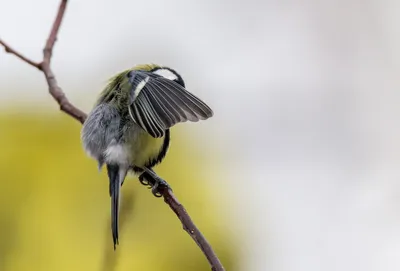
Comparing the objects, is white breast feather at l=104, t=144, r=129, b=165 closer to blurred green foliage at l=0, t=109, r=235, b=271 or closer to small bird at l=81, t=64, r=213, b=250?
small bird at l=81, t=64, r=213, b=250

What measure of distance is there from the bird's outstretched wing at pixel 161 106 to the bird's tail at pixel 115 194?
96 mm

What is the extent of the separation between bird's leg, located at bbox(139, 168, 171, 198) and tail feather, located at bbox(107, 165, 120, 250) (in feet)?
0.17

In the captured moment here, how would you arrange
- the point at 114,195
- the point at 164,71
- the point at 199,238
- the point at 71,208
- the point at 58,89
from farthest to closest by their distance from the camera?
the point at 71,208, the point at 164,71, the point at 114,195, the point at 58,89, the point at 199,238

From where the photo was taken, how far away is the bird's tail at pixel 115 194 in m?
0.84

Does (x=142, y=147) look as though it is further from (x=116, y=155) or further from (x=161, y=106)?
(x=161, y=106)

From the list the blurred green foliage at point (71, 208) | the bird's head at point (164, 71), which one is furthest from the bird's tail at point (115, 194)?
the blurred green foliage at point (71, 208)

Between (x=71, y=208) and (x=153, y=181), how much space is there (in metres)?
1.05

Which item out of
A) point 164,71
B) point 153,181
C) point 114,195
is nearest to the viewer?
point 114,195

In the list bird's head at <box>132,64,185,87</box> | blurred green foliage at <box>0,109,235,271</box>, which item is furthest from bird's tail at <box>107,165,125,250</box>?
blurred green foliage at <box>0,109,235,271</box>

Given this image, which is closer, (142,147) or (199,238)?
(199,238)

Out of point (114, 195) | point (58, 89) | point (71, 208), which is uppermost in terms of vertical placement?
point (58, 89)

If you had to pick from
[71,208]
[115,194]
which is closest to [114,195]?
[115,194]

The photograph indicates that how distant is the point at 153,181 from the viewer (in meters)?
1.11

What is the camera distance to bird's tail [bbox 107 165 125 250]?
844 millimetres
